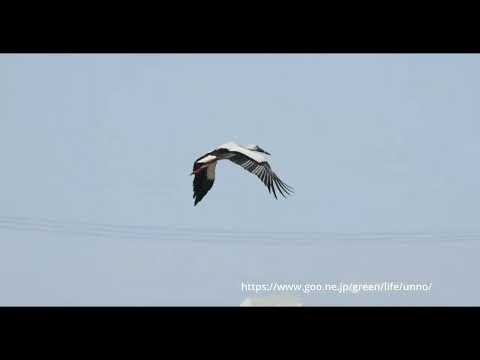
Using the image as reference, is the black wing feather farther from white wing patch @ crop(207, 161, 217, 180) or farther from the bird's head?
the bird's head

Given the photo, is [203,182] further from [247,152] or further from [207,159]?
[247,152]

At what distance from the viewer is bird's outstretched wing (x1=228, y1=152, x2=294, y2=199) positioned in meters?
3.96

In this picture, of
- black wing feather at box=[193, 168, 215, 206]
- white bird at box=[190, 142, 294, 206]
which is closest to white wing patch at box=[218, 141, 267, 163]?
white bird at box=[190, 142, 294, 206]

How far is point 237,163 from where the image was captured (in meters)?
3.97

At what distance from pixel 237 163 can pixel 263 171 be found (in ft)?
0.51

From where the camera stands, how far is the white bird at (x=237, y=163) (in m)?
3.96

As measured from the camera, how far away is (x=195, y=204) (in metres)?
3.97

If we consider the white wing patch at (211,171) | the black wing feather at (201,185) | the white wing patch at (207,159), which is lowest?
the black wing feather at (201,185)

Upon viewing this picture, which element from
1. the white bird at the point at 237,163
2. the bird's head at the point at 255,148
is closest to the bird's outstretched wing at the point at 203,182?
the white bird at the point at 237,163

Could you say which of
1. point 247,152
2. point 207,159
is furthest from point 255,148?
point 207,159

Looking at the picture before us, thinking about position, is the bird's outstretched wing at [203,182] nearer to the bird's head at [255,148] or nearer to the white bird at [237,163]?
the white bird at [237,163]
